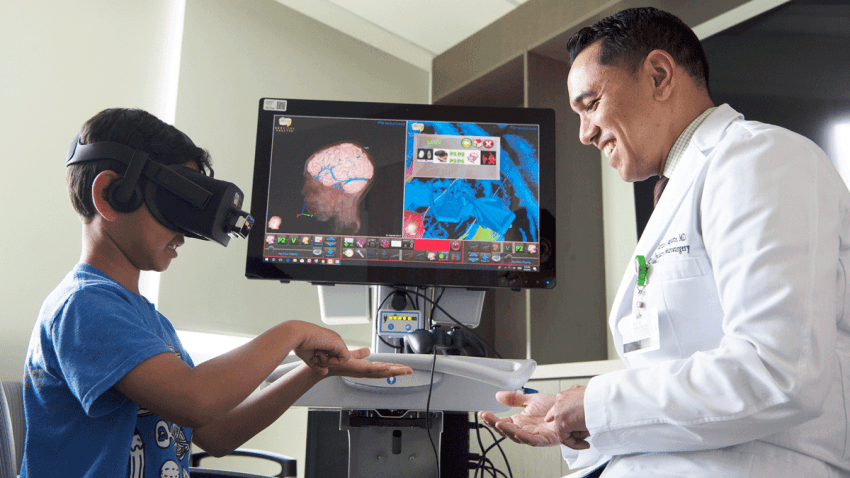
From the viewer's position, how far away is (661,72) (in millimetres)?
1037

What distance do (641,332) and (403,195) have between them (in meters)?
0.68

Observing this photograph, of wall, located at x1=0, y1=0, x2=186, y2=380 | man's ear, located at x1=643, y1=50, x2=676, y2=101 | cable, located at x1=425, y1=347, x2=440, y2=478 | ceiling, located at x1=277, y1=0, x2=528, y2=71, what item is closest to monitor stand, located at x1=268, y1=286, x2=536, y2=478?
cable, located at x1=425, y1=347, x2=440, y2=478

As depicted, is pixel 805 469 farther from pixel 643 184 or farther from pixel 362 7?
pixel 362 7

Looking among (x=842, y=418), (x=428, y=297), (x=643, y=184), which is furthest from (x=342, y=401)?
(x=643, y=184)

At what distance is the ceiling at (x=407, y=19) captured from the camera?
2.76 m

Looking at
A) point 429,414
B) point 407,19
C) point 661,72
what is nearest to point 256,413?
point 429,414

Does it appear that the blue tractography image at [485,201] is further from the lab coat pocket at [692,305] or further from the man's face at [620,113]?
the lab coat pocket at [692,305]

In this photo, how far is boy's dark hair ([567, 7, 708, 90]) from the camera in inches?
41.5

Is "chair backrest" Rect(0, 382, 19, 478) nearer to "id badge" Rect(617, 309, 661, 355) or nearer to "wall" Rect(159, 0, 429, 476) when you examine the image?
"id badge" Rect(617, 309, 661, 355)

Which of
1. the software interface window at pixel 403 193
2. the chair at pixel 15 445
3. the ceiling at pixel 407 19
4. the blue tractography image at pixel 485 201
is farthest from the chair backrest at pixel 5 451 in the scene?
the ceiling at pixel 407 19

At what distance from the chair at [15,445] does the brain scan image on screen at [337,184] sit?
575mm

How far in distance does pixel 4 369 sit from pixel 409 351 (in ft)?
4.19

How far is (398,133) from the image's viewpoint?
4.73ft

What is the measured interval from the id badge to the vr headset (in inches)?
26.9
